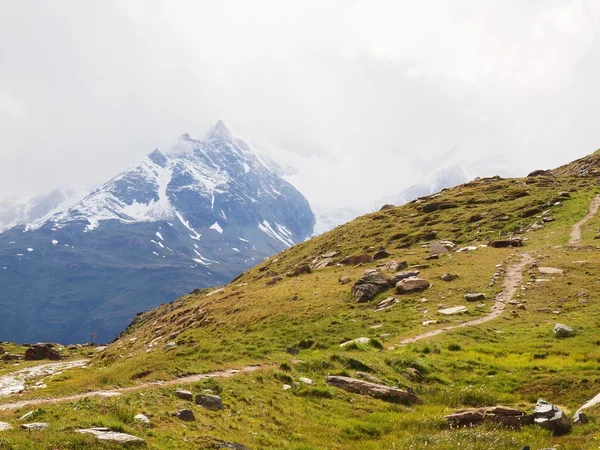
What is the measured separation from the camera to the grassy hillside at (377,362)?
16000 millimetres

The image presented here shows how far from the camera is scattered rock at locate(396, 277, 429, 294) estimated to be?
4600 cm

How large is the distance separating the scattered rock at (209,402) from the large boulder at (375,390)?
6.37 m

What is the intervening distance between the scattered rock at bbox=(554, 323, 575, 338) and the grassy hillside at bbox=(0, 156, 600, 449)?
0.62 metres

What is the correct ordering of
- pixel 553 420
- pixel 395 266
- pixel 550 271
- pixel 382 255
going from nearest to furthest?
pixel 553 420 < pixel 550 271 < pixel 395 266 < pixel 382 255

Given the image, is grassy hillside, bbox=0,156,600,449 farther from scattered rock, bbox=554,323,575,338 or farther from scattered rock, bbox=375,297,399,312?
scattered rock, bbox=375,297,399,312

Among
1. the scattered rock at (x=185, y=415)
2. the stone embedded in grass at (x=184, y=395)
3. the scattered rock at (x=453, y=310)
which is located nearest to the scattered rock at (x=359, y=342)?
the scattered rock at (x=453, y=310)

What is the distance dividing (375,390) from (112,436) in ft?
41.2

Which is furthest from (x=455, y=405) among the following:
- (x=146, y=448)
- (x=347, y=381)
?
(x=146, y=448)

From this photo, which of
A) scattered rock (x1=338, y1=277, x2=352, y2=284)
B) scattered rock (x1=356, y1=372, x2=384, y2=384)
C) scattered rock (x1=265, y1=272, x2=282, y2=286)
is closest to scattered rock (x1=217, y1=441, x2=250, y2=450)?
scattered rock (x1=356, y1=372, x2=384, y2=384)

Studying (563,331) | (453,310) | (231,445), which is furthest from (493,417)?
(453,310)

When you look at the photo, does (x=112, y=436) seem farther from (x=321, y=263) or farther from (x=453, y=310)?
(x=321, y=263)

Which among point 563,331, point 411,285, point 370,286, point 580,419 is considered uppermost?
point 370,286

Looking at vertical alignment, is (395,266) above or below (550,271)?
above

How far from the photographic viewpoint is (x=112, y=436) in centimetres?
1343
